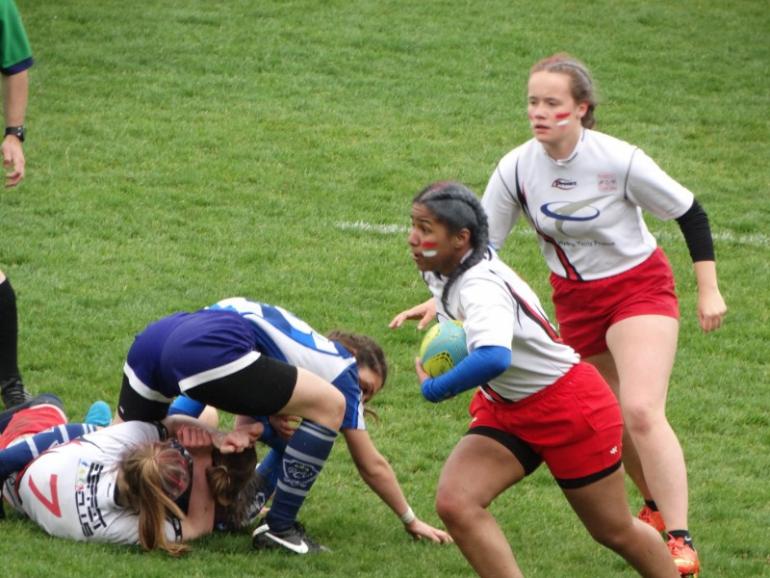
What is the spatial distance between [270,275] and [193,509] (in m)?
4.09

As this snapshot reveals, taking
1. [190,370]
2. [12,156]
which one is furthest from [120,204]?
[190,370]

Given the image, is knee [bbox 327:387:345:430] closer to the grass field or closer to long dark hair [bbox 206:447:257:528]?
long dark hair [bbox 206:447:257:528]

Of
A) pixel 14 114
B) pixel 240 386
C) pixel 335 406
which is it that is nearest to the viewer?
pixel 240 386

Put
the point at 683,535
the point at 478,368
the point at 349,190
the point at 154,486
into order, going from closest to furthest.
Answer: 1. the point at 478,368
2. the point at 154,486
3. the point at 683,535
4. the point at 349,190

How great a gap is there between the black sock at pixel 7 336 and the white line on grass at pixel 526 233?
3.88 meters

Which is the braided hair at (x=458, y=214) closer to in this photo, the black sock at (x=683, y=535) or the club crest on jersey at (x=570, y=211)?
the club crest on jersey at (x=570, y=211)

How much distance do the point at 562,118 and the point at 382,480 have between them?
1676 mm

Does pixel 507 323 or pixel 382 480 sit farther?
pixel 382 480

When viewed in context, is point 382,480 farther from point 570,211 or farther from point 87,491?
point 570,211

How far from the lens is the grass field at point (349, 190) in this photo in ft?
21.0

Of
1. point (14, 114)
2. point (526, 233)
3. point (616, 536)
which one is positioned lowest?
point (526, 233)

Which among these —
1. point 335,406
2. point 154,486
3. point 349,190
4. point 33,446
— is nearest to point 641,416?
point 335,406

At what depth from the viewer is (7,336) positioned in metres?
7.37

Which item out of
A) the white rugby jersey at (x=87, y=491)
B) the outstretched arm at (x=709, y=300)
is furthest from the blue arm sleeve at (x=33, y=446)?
the outstretched arm at (x=709, y=300)
